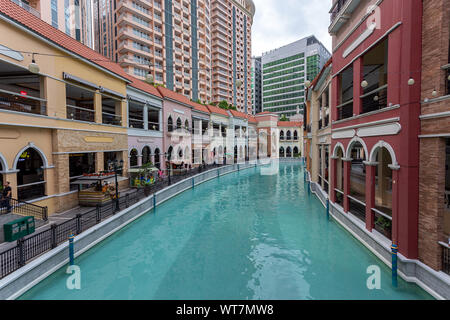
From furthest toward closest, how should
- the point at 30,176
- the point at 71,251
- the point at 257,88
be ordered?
the point at 257,88
the point at 30,176
the point at 71,251

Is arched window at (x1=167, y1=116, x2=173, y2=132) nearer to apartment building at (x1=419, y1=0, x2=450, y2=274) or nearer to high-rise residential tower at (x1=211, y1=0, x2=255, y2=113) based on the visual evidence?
apartment building at (x1=419, y1=0, x2=450, y2=274)

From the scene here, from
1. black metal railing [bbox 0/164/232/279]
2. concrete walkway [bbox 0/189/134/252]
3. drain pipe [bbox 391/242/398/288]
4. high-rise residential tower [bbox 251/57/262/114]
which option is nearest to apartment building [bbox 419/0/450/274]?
drain pipe [bbox 391/242/398/288]

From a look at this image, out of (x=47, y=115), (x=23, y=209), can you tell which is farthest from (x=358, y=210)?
(x=47, y=115)

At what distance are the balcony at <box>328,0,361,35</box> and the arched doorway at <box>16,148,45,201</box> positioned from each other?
17.9 meters

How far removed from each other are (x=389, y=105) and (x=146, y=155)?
21572 mm

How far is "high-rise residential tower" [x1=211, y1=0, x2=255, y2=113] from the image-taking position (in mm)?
67875

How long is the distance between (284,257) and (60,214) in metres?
12.7

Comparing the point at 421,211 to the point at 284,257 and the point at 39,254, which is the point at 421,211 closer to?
the point at 284,257

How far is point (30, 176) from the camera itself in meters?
16.6

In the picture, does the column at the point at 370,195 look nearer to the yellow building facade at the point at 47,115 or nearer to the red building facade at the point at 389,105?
the red building facade at the point at 389,105

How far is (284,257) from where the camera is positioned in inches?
374

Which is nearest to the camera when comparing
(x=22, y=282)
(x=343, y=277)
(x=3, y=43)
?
(x=22, y=282)

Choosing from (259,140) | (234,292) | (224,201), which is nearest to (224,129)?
(259,140)

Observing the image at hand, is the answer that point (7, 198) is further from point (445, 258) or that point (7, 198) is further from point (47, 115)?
point (445, 258)
